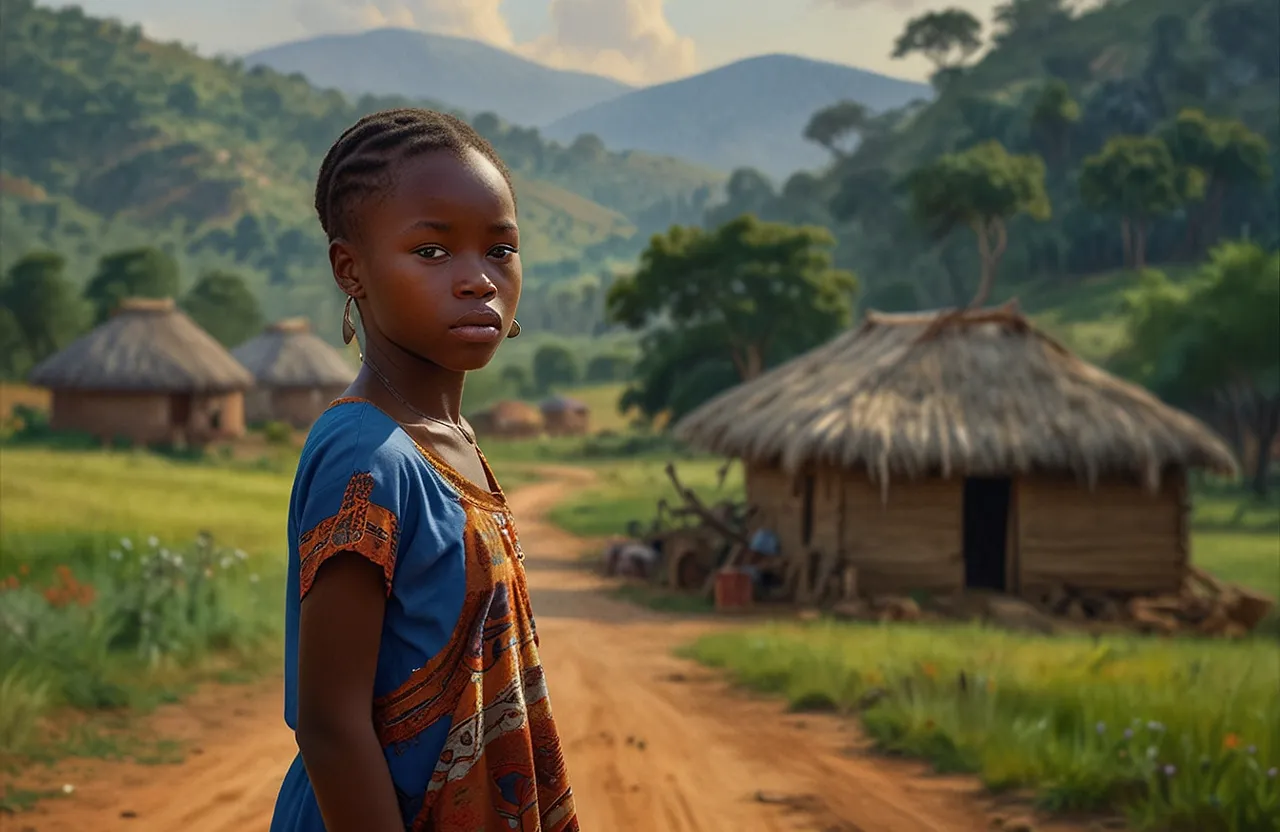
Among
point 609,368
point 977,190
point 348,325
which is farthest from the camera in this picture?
point 609,368

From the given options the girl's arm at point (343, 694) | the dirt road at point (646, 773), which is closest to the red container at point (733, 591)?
the dirt road at point (646, 773)

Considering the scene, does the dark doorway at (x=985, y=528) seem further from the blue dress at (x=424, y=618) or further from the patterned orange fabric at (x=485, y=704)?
the blue dress at (x=424, y=618)

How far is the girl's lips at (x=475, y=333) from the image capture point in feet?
6.03

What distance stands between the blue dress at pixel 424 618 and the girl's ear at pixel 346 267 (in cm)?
17

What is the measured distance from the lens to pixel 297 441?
36.1m

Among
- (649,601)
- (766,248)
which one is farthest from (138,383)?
(649,601)

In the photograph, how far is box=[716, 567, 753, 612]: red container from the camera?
1443cm

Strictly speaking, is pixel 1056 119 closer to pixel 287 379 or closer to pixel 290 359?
pixel 290 359

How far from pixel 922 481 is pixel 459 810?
13.3 metres

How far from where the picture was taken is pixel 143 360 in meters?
32.1

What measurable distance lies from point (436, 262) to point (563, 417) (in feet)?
169

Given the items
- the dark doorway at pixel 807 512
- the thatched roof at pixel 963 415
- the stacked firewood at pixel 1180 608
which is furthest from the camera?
the dark doorway at pixel 807 512

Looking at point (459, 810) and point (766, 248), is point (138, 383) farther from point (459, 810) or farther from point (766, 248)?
point (459, 810)

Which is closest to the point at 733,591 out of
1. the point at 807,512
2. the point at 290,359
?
the point at 807,512
